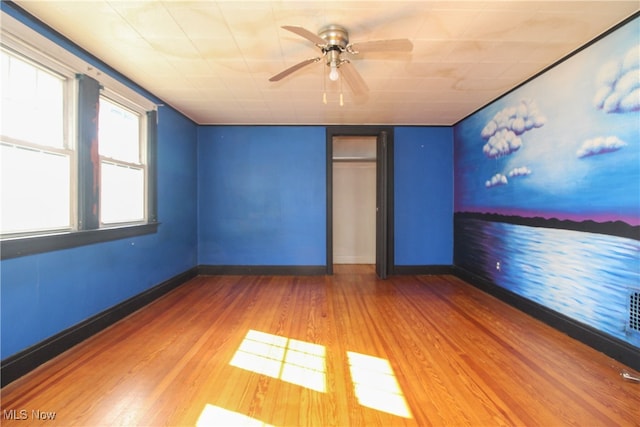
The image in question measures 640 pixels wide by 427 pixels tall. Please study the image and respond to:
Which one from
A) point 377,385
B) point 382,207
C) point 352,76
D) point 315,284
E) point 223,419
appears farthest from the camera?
point 382,207

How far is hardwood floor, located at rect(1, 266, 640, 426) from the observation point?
1573mm

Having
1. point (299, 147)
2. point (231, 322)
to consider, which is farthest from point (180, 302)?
point (299, 147)

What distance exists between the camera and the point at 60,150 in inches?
88.6

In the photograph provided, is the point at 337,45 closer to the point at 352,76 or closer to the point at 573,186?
the point at 352,76

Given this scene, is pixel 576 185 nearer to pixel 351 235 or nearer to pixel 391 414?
pixel 391 414

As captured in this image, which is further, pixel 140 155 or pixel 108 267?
pixel 140 155

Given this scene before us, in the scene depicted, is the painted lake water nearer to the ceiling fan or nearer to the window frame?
the ceiling fan

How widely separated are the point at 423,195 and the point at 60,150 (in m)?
4.68

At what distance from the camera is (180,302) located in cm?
338

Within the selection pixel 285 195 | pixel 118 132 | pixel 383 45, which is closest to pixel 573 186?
pixel 383 45

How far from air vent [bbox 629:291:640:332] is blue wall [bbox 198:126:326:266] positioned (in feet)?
11.5

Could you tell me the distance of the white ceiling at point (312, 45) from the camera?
1912 millimetres

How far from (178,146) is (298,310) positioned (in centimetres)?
297

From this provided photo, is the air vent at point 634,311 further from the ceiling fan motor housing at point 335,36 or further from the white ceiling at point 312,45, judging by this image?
the ceiling fan motor housing at point 335,36
